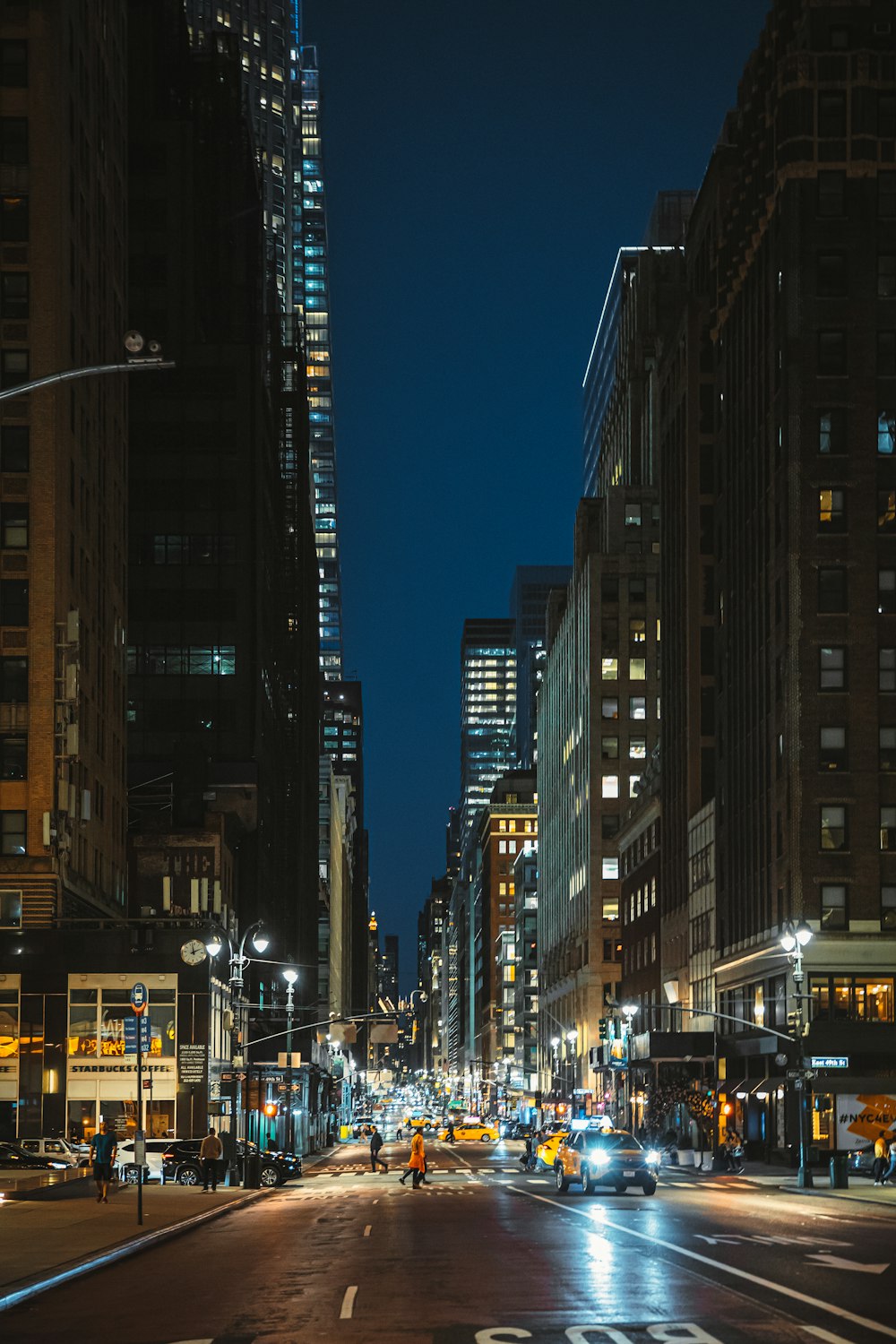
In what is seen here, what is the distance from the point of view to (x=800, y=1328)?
16.9 m

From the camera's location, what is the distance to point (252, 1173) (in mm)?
57156

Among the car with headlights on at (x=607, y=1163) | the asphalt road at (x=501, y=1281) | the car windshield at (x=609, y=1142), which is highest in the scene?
the asphalt road at (x=501, y=1281)

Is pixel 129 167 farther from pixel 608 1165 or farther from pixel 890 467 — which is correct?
pixel 608 1165

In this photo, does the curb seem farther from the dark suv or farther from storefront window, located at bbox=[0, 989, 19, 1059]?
storefront window, located at bbox=[0, 989, 19, 1059]

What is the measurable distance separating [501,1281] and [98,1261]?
8073mm

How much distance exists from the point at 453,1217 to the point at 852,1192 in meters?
16.8

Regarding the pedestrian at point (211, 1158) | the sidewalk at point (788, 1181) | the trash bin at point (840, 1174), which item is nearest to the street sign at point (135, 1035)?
the pedestrian at point (211, 1158)

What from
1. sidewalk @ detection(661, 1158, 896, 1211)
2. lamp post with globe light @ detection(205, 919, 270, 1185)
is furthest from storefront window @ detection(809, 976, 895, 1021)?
lamp post with globe light @ detection(205, 919, 270, 1185)

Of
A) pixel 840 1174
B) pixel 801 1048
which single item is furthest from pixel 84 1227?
pixel 801 1048

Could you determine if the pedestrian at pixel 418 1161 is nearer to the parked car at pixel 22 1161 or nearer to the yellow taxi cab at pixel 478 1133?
the parked car at pixel 22 1161

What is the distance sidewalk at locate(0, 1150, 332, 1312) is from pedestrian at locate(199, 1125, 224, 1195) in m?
0.53

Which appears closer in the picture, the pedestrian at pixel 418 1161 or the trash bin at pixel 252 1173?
the pedestrian at pixel 418 1161

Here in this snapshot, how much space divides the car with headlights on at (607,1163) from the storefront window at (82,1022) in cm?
2839

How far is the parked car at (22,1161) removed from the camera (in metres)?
54.6
